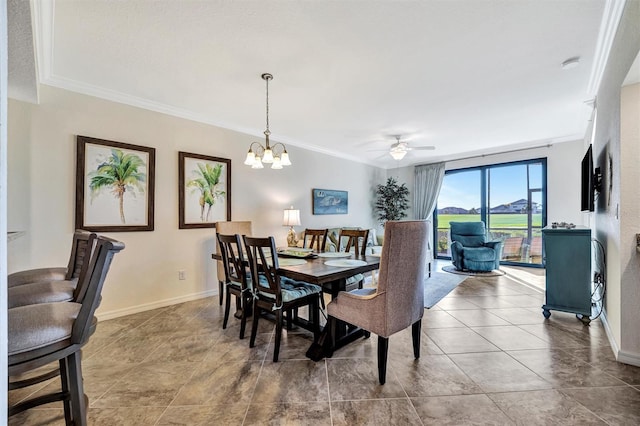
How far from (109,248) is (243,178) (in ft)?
10.5

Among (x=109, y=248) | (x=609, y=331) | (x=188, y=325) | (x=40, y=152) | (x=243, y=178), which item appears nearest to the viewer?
(x=109, y=248)

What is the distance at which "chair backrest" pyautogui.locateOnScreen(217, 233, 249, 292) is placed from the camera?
2.33 meters

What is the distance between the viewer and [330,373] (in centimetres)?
196

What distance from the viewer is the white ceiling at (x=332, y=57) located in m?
1.91

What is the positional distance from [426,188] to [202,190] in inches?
201

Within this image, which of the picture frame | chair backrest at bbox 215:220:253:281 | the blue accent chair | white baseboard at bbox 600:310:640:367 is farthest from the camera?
the picture frame

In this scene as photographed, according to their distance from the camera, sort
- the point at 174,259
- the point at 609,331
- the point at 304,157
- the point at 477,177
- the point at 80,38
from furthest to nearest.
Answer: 1. the point at 477,177
2. the point at 304,157
3. the point at 174,259
4. the point at 609,331
5. the point at 80,38

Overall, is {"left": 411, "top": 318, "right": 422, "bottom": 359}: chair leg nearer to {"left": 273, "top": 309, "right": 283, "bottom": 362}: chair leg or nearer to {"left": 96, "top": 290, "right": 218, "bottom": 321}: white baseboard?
{"left": 273, "top": 309, "right": 283, "bottom": 362}: chair leg

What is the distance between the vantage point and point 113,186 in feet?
9.91

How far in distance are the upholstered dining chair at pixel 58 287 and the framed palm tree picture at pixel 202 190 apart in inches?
71.5

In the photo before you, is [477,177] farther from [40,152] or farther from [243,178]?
[40,152]

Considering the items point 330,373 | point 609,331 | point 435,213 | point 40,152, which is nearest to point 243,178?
point 40,152

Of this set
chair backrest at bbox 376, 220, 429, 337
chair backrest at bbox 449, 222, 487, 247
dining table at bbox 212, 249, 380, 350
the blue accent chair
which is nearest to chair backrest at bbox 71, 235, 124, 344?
dining table at bbox 212, 249, 380, 350

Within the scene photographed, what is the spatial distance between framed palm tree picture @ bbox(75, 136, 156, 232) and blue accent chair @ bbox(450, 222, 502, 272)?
16.9ft
